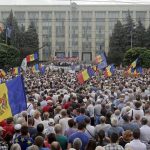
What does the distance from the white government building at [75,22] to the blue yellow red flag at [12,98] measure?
8599 centimetres

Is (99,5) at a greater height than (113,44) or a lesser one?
greater

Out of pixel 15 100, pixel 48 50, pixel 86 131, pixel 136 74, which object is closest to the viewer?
pixel 15 100

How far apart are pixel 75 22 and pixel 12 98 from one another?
88.2m

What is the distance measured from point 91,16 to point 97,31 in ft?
9.38

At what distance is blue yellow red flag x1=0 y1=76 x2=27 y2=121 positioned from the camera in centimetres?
852

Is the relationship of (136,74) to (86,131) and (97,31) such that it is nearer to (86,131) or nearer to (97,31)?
(86,131)

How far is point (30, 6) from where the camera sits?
314 feet

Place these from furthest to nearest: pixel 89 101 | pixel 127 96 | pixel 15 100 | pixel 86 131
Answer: pixel 127 96
pixel 89 101
pixel 86 131
pixel 15 100

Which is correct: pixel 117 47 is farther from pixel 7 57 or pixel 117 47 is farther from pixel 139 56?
pixel 7 57

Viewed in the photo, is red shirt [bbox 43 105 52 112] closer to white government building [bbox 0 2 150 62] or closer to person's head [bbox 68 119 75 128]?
person's head [bbox 68 119 75 128]

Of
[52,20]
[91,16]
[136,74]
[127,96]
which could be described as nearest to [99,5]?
[91,16]

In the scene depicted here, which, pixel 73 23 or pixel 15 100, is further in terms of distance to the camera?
pixel 73 23

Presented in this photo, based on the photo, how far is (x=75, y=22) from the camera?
316 ft

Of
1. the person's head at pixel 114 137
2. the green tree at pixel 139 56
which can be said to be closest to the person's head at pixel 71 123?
the person's head at pixel 114 137
